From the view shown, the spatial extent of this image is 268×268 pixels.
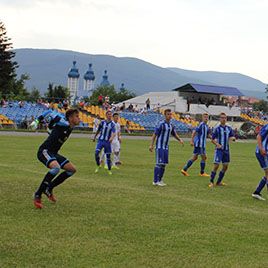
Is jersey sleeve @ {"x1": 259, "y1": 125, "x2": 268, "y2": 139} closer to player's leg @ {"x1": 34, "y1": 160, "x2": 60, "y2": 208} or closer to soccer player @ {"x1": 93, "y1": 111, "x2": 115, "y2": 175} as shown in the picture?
player's leg @ {"x1": 34, "y1": 160, "x2": 60, "y2": 208}

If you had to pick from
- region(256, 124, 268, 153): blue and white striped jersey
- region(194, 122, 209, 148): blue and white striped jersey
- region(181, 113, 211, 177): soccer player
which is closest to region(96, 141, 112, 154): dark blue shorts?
region(181, 113, 211, 177): soccer player

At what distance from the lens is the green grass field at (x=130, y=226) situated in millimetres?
6609

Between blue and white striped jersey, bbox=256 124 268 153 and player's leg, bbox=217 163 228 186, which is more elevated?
blue and white striped jersey, bbox=256 124 268 153

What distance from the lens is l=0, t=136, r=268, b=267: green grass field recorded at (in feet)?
21.7

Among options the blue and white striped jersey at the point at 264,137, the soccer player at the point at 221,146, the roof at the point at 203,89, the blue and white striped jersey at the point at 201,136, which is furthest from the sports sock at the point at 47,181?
the roof at the point at 203,89

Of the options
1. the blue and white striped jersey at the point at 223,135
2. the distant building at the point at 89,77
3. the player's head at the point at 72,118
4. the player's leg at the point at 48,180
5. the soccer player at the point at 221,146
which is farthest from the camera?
the distant building at the point at 89,77

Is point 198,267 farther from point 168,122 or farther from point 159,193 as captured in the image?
point 168,122

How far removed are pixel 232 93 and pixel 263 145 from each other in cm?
6077

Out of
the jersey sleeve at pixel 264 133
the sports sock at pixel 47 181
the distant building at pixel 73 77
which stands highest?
the distant building at pixel 73 77

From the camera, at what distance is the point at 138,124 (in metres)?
49.4

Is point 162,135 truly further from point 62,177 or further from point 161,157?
point 62,177

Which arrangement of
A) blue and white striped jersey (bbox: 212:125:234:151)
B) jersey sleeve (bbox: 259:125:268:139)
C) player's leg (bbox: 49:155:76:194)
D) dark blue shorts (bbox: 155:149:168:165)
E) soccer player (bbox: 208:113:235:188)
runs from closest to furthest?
player's leg (bbox: 49:155:76:194) → jersey sleeve (bbox: 259:125:268:139) → dark blue shorts (bbox: 155:149:168:165) → soccer player (bbox: 208:113:235:188) → blue and white striped jersey (bbox: 212:125:234:151)

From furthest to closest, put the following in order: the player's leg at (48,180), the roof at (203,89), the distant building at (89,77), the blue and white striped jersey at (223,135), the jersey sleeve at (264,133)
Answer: the distant building at (89,77) → the roof at (203,89) → the blue and white striped jersey at (223,135) → the jersey sleeve at (264,133) → the player's leg at (48,180)

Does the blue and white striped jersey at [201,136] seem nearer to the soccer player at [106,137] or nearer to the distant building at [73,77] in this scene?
the soccer player at [106,137]
